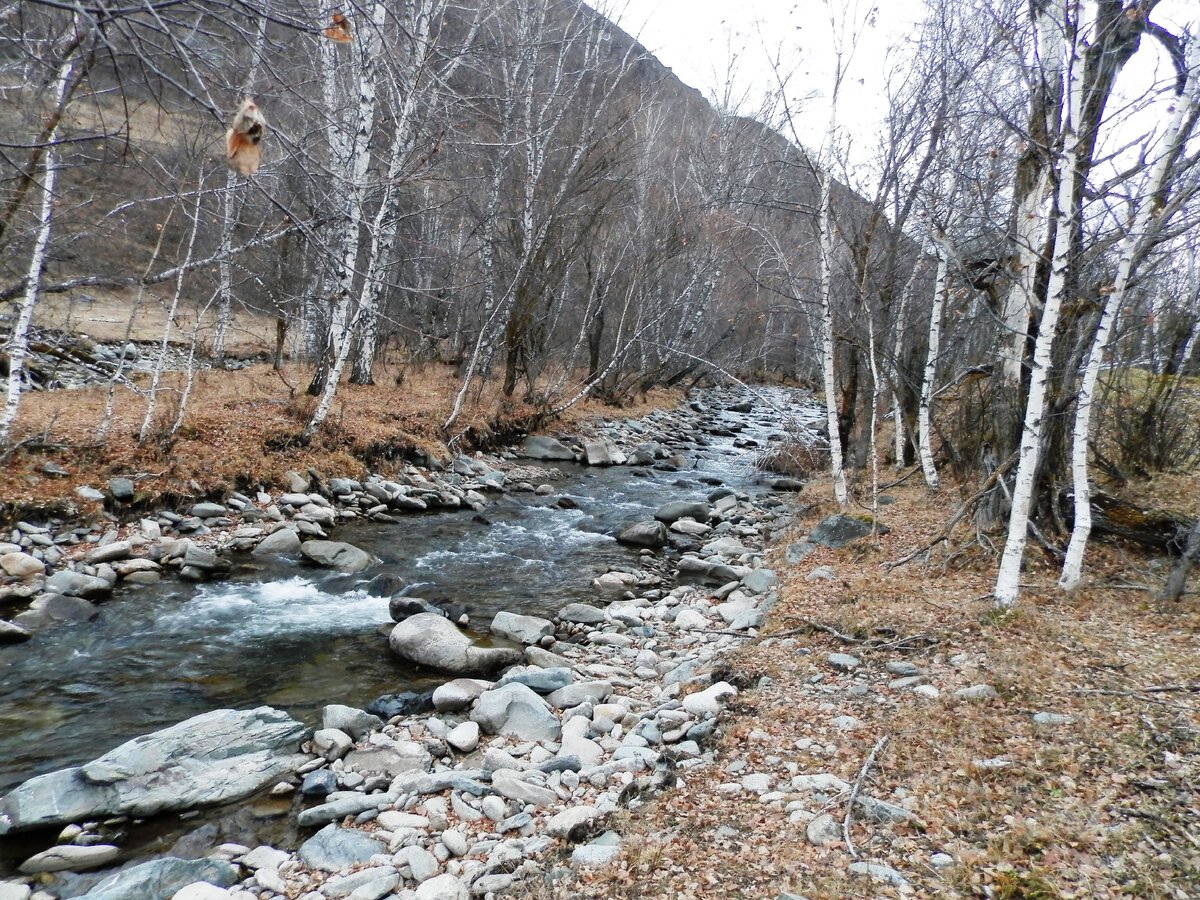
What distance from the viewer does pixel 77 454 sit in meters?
8.12

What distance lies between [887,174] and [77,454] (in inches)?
439

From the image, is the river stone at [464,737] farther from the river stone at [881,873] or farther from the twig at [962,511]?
the twig at [962,511]

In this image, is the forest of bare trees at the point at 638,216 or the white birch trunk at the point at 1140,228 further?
the white birch trunk at the point at 1140,228

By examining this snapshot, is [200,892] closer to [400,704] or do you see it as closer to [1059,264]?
[400,704]

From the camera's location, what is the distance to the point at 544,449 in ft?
50.6

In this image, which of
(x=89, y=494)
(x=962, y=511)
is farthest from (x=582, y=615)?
(x=89, y=494)

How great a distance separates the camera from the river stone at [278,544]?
8.17m

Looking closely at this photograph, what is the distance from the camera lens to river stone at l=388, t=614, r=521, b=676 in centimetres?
590

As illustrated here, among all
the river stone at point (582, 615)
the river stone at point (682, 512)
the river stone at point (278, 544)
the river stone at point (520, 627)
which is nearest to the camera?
the river stone at point (520, 627)

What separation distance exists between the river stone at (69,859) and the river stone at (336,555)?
4.49 m

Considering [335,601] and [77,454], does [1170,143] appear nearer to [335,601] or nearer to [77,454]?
[335,601]

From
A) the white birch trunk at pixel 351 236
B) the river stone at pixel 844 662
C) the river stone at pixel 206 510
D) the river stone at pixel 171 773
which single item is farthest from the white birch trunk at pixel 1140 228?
the river stone at pixel 206 510

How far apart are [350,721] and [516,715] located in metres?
1.18

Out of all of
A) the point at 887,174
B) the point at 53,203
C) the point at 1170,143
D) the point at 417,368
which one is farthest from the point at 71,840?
the point at 417,368
